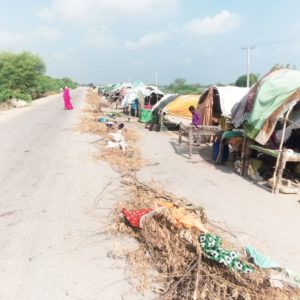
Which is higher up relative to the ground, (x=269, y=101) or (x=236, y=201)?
(x=269, y=101)

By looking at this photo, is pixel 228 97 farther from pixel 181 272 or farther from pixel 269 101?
pixel 181 272

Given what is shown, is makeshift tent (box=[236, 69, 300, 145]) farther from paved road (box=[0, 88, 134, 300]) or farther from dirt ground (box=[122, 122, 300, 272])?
paved road (box=[0, 88, 134, 300])

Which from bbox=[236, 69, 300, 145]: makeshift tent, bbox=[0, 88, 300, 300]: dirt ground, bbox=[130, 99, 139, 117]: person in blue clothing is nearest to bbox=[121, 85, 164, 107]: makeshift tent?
bbox=[130, 99, 139, 117]: person in blue clothing

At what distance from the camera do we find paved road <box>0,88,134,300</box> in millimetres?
3709

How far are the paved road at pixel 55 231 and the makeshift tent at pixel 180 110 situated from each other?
734cm

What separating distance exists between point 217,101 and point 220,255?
466 inches

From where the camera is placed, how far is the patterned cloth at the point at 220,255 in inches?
142

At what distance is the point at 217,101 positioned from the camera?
1480 cm

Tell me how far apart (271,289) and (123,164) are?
20.1 feet

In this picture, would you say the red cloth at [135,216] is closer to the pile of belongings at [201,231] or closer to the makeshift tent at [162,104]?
the pile of belongings at [201,231]

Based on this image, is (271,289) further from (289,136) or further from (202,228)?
(289,136)

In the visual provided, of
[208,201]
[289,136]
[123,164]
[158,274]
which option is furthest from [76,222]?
[289,136]

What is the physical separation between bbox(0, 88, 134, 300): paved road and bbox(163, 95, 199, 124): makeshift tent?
24.1 ft

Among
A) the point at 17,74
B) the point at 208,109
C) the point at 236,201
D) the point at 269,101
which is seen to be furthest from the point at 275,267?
the point at 17,74
